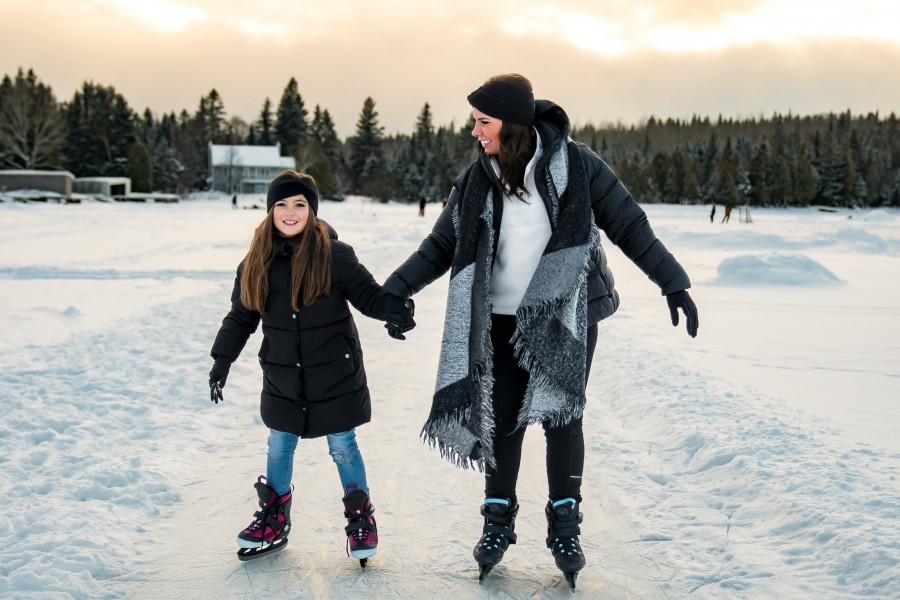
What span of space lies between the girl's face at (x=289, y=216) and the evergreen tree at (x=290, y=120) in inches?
3530

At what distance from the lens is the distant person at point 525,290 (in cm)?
268

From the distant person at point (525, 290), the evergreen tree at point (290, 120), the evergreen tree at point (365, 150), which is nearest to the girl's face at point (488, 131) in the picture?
the distant person at point (525, 290)

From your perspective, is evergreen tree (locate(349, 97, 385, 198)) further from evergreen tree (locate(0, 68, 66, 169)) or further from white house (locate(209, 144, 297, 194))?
evergreen tree (locate(0, 68, 66, 169))

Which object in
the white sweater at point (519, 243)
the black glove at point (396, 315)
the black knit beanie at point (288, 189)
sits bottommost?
the black glove at point (396, 315)

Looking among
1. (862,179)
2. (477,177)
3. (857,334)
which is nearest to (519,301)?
(477,177)

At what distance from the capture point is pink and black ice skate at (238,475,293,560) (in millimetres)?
2961

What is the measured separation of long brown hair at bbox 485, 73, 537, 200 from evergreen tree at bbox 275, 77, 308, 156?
90.0 meters

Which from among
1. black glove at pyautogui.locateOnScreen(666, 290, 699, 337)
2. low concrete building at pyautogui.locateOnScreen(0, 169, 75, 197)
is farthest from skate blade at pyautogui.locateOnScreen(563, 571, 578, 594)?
low concrete building at pyautogui.locateOnScreen(0, 169, 75, 197)

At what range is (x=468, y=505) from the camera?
3.58m

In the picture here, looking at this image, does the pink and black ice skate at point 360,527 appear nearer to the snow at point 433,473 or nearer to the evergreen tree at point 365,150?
the snow at point 433,473

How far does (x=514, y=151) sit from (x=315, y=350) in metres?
1.11

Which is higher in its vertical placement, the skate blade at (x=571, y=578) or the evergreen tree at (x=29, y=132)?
the evergreen tree at (x=29, y=132)

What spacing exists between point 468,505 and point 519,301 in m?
1.29

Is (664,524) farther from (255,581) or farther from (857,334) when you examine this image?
(857,334)
